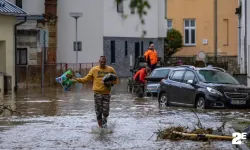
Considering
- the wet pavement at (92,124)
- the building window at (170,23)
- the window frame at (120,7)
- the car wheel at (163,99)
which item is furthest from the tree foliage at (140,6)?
the building window at (170,23)

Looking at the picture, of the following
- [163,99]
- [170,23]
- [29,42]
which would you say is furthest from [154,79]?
[170,23]

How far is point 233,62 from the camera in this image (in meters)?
63.1

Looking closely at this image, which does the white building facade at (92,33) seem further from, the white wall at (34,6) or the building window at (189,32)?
the building window at (189,32)

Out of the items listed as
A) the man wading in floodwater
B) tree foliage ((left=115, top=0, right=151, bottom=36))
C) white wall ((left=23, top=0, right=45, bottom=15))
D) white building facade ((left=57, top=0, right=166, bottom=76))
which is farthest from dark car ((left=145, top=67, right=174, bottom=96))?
tree foliage ((left=115, top=0, right=151, bottom=36))

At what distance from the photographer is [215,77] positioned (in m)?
26.9

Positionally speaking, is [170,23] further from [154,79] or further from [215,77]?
[215,77]

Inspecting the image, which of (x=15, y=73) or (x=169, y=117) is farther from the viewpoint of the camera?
(x=15, y=73)

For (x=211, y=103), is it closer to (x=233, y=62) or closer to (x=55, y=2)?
(x=55, y=2)

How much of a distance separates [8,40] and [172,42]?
24734mm

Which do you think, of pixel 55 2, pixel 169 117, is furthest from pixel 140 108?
pixel 55 2

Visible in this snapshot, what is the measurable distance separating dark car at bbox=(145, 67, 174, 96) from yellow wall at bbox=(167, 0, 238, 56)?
93.8ft

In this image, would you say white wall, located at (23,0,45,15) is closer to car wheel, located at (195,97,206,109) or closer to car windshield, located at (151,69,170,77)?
car windshield, located at (151,69,170,77)

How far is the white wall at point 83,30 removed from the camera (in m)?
52.6

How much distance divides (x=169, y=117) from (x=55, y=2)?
30161 mm
